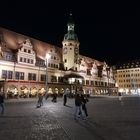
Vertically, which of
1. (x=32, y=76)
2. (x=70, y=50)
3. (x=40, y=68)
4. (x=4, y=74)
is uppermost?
(x=70, y=50)

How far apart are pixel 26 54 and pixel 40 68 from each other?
6.02 metres

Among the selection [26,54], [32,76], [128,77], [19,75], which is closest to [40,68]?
[32,76]

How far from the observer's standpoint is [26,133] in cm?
1144

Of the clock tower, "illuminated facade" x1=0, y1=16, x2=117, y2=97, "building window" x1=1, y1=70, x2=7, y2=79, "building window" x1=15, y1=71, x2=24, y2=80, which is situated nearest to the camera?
"building window" x1=1, y1=70, x2=7, y2=79

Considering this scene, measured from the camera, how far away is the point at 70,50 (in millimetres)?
82312

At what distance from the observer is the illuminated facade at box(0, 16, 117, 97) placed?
5559 centimetres

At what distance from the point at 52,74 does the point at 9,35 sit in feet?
53.1

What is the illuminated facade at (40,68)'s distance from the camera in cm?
5559

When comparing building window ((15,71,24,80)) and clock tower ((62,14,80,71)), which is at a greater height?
clock tower ((62,14,80,71))

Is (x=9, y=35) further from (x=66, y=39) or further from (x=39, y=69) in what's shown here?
(x=66, y=39)

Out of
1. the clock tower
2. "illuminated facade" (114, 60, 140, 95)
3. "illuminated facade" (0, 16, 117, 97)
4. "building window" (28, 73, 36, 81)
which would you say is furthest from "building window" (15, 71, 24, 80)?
"illuminated facade" (114, 60, 140, 95)

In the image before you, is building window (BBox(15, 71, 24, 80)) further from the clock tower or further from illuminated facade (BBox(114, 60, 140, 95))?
illuminated facade (BBox(114, 60, 140, 95))

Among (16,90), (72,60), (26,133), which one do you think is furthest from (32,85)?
(26,133)

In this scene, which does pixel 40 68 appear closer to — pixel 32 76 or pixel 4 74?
pixel 32 76
